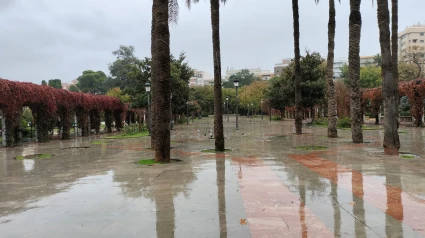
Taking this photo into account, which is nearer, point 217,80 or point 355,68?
point 217,80

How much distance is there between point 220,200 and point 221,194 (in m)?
0.48

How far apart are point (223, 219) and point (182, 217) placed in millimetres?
620

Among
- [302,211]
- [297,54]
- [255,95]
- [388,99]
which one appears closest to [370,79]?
[255,95]

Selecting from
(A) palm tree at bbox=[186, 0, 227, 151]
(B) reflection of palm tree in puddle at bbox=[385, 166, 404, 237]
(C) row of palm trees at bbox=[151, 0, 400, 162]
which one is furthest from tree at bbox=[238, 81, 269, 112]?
(B) reflection of palm tree in puddle at bbox=[385, 166, 404, 237]

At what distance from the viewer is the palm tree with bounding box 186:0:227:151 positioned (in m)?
14.2

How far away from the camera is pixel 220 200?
6180 millimetres

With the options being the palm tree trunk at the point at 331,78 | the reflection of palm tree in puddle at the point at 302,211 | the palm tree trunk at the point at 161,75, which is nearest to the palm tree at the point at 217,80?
the palm tree trunk at the point at 161,75

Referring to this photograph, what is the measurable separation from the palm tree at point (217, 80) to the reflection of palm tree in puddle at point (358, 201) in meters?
6.51

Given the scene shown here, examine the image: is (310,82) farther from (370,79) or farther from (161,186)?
(370,79)

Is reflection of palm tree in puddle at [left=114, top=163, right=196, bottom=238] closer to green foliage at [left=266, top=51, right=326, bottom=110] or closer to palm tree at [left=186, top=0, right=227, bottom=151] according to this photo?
palm tree at [left=186, top=0, right=227, bottom=151]

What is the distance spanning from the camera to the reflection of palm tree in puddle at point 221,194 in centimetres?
471

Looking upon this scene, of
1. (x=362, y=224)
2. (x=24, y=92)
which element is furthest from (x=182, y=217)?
(x=24, y=92)

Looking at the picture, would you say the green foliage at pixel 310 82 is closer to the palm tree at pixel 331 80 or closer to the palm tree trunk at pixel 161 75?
the palm tree at pixel 331 80

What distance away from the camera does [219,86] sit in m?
14.2
